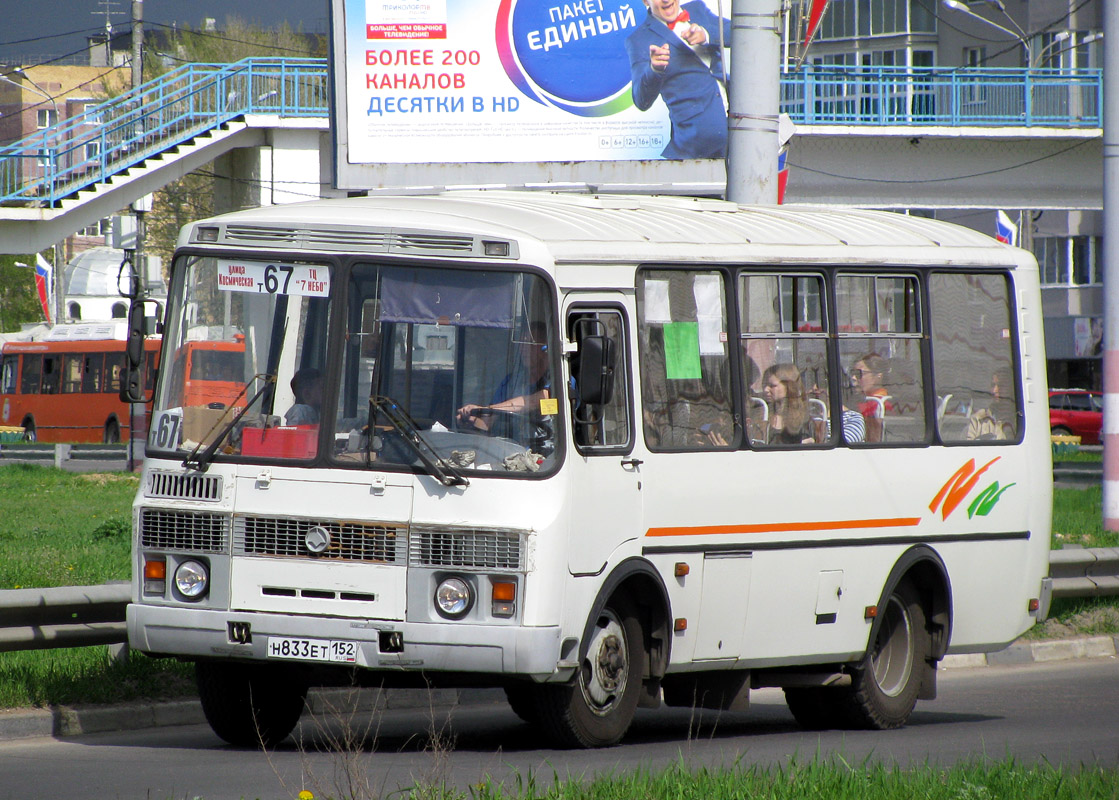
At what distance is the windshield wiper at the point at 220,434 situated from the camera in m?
8.54

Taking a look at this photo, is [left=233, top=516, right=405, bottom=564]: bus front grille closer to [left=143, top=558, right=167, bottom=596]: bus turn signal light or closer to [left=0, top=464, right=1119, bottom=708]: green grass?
[left=143, top=558, right=167, bottom=596]: bus turn signal light

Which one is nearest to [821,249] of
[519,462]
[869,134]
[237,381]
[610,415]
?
[610,415]

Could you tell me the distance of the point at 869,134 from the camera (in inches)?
1204

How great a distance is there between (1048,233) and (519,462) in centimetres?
5499

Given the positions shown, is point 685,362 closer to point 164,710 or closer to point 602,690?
point 602,690

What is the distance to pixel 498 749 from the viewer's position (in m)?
8.69

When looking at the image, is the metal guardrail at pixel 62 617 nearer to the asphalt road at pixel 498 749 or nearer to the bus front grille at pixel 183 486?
the asphalt road at pixel 498 749

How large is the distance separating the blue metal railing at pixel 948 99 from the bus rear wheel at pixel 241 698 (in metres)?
22.7

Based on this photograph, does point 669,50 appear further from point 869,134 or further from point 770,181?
point 770,181

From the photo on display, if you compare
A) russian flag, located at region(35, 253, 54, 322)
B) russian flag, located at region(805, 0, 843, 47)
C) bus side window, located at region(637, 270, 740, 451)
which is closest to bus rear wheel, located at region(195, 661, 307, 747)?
bus side window, located at region(637, 270, 740, 451)

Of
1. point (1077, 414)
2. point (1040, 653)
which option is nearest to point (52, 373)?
point (1077, 414)

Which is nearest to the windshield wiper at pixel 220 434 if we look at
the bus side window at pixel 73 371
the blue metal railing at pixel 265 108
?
the blue metal railing at pixel 265 108

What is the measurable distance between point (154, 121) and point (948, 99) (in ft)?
49.3

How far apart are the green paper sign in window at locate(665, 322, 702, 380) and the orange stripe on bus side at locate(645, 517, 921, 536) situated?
80 centimetres
